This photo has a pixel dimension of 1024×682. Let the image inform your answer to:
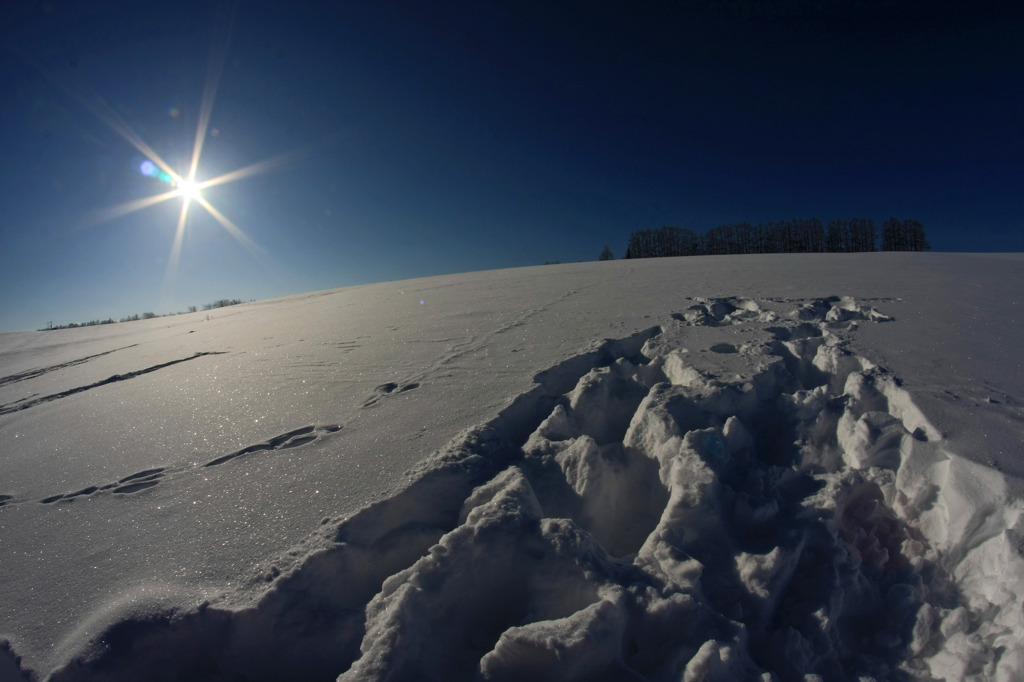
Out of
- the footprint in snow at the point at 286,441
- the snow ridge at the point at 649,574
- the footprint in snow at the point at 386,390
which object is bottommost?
the snow ridge at the point at 649,574

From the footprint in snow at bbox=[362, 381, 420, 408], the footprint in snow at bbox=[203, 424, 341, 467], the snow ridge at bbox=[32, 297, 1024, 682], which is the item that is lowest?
the snow ridge at bbox=[32, 297, 1024, 682]

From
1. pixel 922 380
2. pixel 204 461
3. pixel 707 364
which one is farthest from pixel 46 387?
pixel 922 380

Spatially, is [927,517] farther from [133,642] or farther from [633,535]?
[133,642]

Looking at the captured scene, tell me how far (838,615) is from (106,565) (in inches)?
90.4

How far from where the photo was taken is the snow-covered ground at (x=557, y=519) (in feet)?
3.69

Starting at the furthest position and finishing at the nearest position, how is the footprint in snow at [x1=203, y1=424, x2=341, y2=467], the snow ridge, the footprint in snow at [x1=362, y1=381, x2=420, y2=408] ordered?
the footprint in snow at [x1=362, y1=381, x2=420, y2=408] → the footprint in snow at [x1=203, y1=424, x2=341, y2=467] → the snow ridge

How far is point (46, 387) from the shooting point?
11.9 ft

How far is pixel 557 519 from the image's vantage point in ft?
4.33

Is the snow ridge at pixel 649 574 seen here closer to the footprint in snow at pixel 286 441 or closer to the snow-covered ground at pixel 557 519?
the snow-covered ground at pixel 557 519

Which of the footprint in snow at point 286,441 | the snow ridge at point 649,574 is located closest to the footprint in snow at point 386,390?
the footprint in snow at point 286,441

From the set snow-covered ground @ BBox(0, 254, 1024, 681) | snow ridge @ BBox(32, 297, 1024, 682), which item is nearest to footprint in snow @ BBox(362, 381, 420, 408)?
snow-covered ground @ BBox(0, 254, 1024, 681)

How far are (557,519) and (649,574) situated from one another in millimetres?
312

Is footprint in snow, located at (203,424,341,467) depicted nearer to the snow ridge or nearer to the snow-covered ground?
the snow-covered ground

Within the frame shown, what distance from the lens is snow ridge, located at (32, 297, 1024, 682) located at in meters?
1.09
